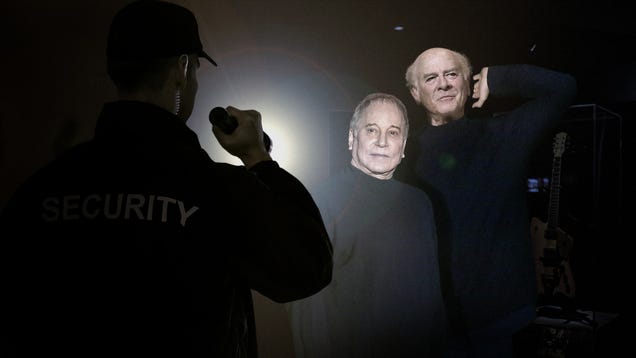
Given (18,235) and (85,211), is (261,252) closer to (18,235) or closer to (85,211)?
(85,211)

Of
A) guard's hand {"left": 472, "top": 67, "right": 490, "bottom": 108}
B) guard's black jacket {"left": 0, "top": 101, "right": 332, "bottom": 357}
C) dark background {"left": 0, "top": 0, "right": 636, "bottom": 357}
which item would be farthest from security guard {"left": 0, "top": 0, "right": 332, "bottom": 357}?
guard's hand {"left": 472, "top": 67, "right": 490, "bottom": 108}

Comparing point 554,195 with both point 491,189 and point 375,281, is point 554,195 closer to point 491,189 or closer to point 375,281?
point 491,189

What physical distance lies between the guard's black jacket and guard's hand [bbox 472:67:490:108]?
1726 millimetres

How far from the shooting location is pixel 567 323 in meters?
2.39

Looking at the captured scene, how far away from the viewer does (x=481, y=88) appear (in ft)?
8.30

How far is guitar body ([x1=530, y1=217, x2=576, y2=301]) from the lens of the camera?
95.0 inches

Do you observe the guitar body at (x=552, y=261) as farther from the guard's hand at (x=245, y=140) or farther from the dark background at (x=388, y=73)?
the guard's hand at (x=245, y=140)

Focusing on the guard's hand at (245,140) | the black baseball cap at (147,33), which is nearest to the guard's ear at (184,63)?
the black baseball cap at (147,33)

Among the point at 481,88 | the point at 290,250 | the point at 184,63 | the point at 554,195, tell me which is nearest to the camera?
the point at 290,250

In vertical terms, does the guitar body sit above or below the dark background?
below

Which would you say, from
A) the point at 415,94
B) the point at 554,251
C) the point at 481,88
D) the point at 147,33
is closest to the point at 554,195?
the point at 554,251

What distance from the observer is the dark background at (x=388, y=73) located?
2.38 m

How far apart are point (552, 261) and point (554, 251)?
0.05m

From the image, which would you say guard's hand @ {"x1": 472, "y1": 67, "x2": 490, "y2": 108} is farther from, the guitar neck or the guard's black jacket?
the guard's black jacket
